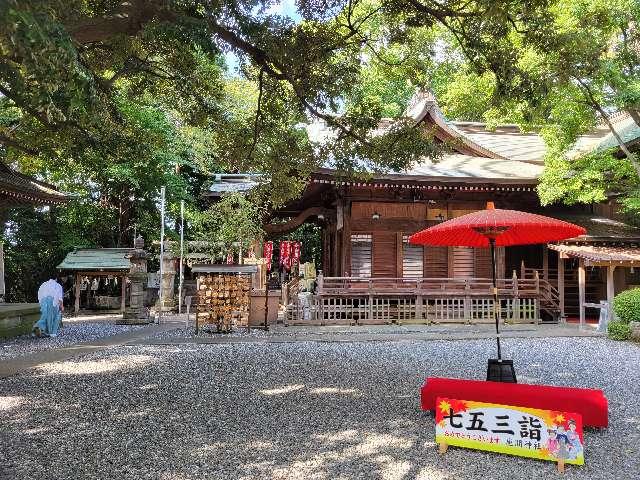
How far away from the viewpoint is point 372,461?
12.6 feet

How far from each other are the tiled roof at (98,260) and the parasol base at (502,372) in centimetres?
1573

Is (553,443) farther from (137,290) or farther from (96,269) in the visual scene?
(96,269)

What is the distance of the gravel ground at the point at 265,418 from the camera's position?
3736mm

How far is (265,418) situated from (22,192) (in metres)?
11.3

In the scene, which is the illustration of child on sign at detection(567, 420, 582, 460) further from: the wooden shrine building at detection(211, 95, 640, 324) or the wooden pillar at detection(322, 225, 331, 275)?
the wooden pillar at detection(322, 225, 331, 275)

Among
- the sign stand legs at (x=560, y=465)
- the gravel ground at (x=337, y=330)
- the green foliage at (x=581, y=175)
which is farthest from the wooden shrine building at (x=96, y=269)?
the sign stand legs at (x=560, y=465)

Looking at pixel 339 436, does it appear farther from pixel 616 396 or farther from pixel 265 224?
pixel 265 224

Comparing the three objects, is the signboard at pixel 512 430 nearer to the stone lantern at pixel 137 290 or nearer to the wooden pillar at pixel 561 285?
the wooden pillar at pixel 561 285

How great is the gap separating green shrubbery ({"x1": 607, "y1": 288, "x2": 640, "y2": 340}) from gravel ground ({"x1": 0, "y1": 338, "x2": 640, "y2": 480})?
2.34 meters

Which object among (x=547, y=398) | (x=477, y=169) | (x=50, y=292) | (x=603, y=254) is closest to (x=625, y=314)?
(x=603, y=254)

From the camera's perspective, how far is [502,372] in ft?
18.0

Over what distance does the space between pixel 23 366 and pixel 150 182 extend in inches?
591

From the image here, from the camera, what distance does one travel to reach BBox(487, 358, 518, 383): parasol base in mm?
5473

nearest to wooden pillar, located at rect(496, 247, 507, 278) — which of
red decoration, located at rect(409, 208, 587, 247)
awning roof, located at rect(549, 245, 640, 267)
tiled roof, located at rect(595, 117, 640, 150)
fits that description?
awning roof, located at rect(549, 245, 640, 267)
